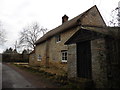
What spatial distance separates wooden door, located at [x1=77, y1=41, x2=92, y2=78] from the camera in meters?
8.81

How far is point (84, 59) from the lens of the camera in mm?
9234

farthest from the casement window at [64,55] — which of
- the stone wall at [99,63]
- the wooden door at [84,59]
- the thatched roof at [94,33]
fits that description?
the stone wall at [99,63]

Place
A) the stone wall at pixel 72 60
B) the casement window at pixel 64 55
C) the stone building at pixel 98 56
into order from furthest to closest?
the casement window at pixel 64 55 < the stone wall at pixel 72 60 < the stone building at pixel 98 56

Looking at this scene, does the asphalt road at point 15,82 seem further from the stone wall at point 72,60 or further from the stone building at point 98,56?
the stone building at point 98,56

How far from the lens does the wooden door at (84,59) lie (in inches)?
347

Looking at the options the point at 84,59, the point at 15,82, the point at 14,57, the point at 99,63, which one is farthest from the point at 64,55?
the point at 14,57

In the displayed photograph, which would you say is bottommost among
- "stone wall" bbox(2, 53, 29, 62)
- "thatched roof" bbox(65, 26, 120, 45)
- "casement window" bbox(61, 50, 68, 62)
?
"stone wall" bbox(2, 53, 29, 62)

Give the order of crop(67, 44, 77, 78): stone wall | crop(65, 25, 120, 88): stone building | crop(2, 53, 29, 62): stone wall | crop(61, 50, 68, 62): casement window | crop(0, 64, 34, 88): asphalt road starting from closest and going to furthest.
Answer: crop(65, 25, 120, 88): stone building, crop(0, 64, 34, 88): asphalt road, crop(67, 44, 77, 78): stone wall, crop(61, 50, 68, 62): casement window, crop(2, 53, 29, 62): stone wall

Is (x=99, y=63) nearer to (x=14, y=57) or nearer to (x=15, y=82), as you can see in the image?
(x=15, y=82)

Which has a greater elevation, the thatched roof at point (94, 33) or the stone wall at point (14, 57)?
the thatched roof at point (94, 33)

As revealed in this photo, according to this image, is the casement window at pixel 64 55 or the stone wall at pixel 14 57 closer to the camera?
the casement window at pixel 64 55

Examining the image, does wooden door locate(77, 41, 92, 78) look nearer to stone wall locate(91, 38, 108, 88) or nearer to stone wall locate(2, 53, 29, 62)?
stone wall locate(91, 38, 108, 88)

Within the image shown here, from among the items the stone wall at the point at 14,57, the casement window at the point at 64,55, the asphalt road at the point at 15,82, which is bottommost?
the asphalt road at the point at 15,82

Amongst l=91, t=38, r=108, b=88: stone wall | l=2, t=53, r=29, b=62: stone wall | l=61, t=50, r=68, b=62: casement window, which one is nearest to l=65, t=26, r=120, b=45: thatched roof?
l=91, t=38, r=108, b=88: stone wall
